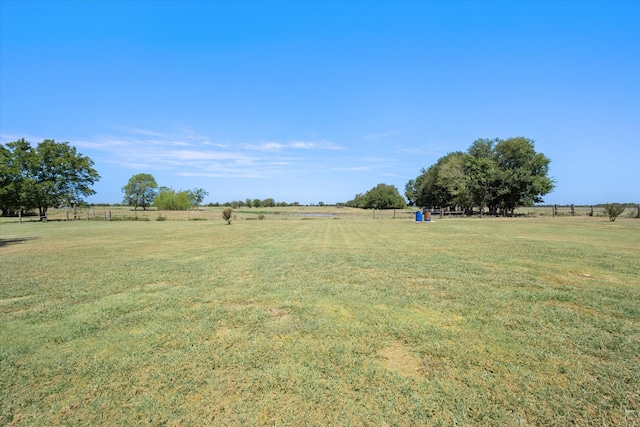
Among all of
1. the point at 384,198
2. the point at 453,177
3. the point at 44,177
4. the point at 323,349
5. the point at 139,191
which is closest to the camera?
the point at 323,349

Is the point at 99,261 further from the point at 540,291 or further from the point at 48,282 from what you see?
the point at 540,291

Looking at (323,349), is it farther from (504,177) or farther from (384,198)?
(384,198)

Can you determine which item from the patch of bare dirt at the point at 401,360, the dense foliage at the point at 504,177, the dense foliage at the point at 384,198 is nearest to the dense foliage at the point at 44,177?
the patch of bare dirt at the point at 401,360

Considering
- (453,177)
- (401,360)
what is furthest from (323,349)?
(453,177)

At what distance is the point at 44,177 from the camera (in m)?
36.9

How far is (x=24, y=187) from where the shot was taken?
3388cm

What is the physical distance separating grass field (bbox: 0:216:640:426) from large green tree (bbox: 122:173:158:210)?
9485 cm

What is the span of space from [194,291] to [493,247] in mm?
10246

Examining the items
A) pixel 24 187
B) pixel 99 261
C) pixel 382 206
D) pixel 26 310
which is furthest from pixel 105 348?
pixel 382 206

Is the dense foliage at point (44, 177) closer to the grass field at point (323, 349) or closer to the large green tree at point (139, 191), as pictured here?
the grass field at point (323, 349)

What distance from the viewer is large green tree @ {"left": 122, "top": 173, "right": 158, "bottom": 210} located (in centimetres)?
8844

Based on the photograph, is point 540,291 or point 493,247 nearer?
point 540,291

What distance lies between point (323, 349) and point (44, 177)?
49.1 metres

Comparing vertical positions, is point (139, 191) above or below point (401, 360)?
above
